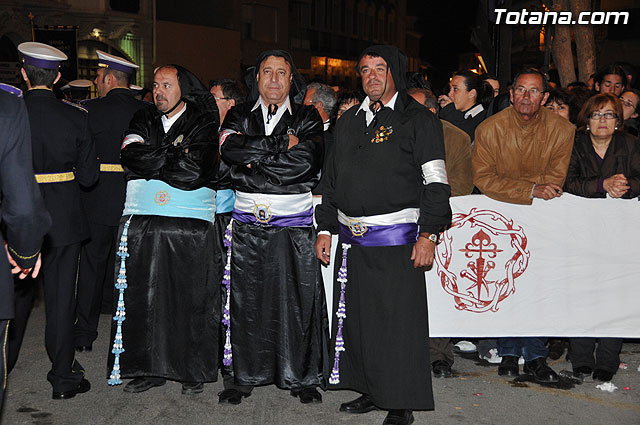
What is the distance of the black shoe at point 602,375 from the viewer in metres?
5.60

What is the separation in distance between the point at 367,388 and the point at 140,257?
185cm

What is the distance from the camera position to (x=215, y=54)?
30688 millimetres

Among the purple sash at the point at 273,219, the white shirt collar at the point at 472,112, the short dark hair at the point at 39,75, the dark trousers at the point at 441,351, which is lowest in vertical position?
the dark trousers at the point at 441,351

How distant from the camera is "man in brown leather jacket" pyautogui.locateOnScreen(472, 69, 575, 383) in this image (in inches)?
218

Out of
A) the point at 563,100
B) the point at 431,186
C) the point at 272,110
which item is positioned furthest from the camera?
the point at 563,100

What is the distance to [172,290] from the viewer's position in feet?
17.3

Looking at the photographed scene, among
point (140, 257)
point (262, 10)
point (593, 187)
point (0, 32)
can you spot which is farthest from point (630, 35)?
point (140, 257)

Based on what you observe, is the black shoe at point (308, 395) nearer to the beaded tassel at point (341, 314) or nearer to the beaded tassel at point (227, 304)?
the beaded tassel at point (341, 314)

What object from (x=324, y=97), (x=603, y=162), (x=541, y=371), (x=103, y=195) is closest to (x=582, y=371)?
(x=541, y=371)

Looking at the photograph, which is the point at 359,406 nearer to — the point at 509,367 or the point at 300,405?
the point at 300,405

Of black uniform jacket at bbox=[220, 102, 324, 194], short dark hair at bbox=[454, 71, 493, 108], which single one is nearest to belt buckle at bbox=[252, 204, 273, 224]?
black uniform jacket at bbox=[220, 102, 324, 194]

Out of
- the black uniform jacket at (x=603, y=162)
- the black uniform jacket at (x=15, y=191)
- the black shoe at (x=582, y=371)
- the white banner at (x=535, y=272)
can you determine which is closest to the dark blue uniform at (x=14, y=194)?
the black uniform jacket at (x=15, y=191)

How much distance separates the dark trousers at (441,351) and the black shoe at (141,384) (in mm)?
2148

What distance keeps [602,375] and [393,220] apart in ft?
7.41
